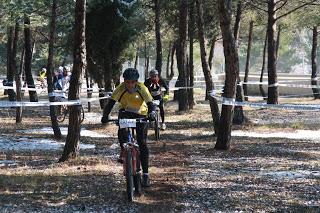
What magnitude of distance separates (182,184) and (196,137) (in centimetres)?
690

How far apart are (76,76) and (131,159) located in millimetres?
3605

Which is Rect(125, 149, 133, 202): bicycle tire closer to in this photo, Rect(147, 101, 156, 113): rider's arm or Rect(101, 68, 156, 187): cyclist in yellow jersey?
Rect(101, 68, 156, 187): cyclist in yellow jersey

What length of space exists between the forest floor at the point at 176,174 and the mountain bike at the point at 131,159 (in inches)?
9.4

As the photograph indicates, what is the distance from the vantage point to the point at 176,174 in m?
9.88

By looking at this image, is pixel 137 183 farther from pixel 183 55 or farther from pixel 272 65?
pixel 272 65

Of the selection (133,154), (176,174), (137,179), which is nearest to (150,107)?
(133,154)

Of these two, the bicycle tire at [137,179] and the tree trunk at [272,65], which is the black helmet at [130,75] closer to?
the bicycle tire at [137,179]

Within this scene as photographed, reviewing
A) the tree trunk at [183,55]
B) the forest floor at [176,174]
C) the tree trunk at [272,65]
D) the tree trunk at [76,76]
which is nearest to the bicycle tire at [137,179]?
A: the forest floor at [176,174]

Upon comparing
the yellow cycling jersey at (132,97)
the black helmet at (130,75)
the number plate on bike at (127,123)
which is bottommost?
the number plate on bike at (127,123)

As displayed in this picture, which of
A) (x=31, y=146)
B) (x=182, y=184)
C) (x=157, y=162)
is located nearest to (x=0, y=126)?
(x=31, y=146)

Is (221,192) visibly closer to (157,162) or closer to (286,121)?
(157,162)

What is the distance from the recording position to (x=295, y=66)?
106938 millimetres

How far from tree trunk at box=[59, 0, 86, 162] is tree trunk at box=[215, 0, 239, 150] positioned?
344 centimetres

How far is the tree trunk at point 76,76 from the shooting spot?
10711mm
